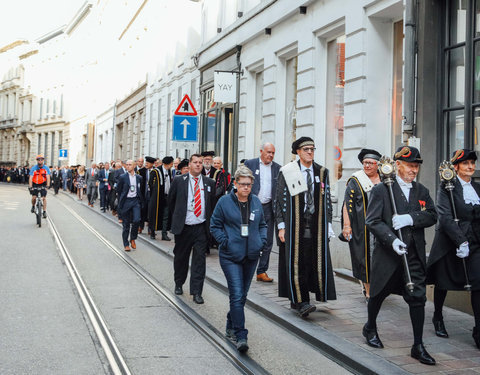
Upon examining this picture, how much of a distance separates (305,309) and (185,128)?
7.36 m

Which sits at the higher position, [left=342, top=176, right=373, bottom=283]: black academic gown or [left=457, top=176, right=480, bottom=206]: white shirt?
[left=457, top=176, right=480, bottom=206]: white shirt

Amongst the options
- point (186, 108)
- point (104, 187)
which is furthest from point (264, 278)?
point (104, 187)

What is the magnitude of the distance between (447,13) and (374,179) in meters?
2.84

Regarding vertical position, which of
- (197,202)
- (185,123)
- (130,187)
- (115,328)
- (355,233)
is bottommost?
(115,328)

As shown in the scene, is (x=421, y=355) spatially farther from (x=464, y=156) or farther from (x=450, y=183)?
(x=464, y=156)

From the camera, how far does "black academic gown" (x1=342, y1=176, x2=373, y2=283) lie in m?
7.21

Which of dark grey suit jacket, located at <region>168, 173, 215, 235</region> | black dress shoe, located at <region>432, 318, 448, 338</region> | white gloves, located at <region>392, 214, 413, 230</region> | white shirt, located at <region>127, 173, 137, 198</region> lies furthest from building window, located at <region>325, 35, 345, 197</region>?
white gloves, located at <region>392, 214, 413, 230</region>

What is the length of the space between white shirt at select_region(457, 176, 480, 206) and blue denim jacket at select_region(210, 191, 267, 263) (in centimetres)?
195

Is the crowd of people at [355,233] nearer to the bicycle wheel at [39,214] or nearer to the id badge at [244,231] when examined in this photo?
the id badge at [244,231]

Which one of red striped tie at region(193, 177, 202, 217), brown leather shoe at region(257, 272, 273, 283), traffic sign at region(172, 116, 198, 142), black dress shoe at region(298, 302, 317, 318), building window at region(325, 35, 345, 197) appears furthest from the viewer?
traffic sign at region(172, 116, 198, 142)

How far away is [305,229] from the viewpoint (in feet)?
22.2

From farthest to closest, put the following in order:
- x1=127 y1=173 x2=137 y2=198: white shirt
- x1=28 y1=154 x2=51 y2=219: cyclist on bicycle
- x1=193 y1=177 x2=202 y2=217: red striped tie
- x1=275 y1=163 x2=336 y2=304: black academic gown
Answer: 1. x1=28 y1=154 x2=51 y2=219: cyclist on bicycle
2. x1=127 y1=173 x2=137 y2=198: white shirt
3. x1=193 y1=177 x2=202 y2=217: red striped tie
4. x1=275 y1=163 x2=336 y2=304: black academic gown

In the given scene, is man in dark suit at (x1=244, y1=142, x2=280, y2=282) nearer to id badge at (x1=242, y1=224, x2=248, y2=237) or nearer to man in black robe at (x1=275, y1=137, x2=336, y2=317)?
man in black robe at (x1=275, y1=137, x2=336, y2=317)

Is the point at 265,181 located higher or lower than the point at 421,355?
higher
